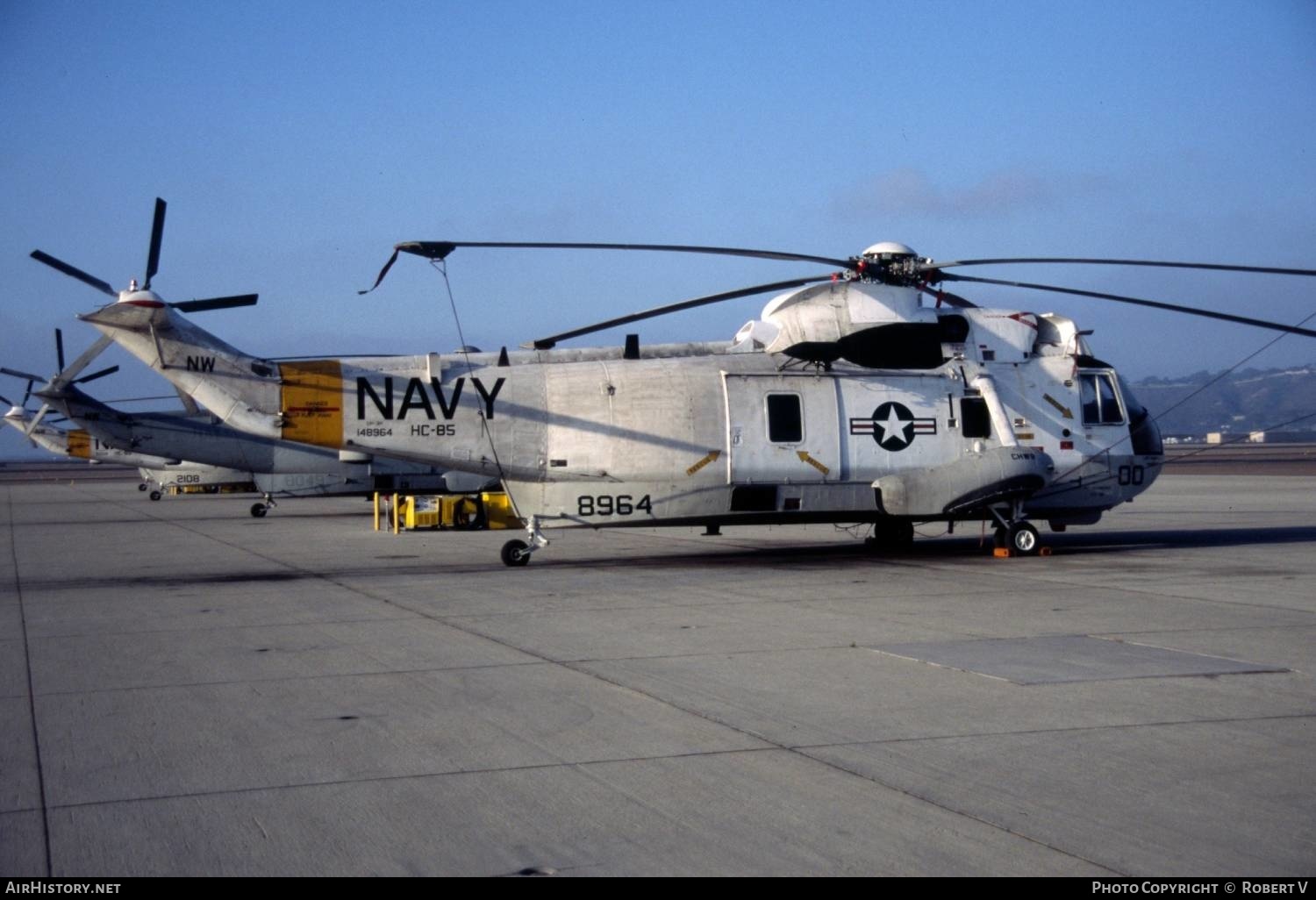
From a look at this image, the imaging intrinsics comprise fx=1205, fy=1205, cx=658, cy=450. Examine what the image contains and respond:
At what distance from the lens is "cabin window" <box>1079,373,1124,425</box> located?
18.6 m

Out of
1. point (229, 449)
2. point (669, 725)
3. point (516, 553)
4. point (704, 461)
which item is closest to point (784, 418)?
point (704, 461)

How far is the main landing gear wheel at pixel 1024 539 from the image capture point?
1770 cm

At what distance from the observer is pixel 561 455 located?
656 inches

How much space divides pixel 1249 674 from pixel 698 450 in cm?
924

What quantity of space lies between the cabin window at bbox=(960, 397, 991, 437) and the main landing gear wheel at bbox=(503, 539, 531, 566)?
6.68m

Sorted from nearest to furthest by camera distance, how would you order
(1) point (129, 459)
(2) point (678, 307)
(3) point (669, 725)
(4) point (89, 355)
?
(3) point (669, 725)
(2) point (678, 307)
(4) point (89, 355)
(1) point (129, 459)

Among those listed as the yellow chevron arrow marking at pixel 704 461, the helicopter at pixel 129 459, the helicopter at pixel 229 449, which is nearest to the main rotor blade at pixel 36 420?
the helicopter at pixel 129 459

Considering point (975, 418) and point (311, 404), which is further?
point (975, 418)

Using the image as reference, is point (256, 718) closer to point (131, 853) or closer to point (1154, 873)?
point (131, 853)

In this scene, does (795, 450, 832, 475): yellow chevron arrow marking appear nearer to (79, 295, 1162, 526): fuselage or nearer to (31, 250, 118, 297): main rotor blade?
(79, 295, 1162, 526): fuselage

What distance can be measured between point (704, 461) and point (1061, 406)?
228 inches

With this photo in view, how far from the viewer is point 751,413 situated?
1717 cm

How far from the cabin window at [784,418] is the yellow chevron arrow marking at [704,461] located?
0.83 m

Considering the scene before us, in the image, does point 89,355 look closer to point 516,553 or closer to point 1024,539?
point 516,553
